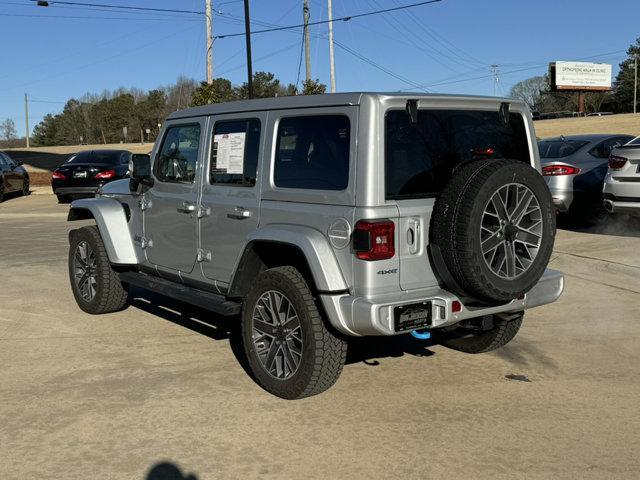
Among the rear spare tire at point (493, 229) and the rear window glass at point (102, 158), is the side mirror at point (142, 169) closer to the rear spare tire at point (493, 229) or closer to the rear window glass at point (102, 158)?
the rear spare tire at point (493, 229)

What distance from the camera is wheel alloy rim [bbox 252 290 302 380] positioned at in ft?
14.8

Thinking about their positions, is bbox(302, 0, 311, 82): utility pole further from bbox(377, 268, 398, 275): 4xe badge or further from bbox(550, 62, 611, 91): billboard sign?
bbox(550, 62, 611, 91): billboard sign

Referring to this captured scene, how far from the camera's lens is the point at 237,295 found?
16.2 feet

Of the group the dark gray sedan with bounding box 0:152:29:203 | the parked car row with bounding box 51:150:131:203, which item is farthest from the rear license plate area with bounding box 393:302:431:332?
the dark gray sedan with bounding box 0:152:29:203

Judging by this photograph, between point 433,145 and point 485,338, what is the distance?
1.81 meters

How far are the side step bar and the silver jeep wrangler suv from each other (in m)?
0.02

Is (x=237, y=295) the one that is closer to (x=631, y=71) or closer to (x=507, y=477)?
(x=507, y=477)

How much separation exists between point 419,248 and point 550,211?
0.87 m

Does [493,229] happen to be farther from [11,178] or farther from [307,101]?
[11,178]

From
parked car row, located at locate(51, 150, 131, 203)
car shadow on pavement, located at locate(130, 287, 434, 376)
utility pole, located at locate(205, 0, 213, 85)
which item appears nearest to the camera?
car shadow on pavement, located at locate(130, 287, 434, 376)

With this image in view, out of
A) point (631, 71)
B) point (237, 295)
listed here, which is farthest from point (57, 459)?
point (631, 71)

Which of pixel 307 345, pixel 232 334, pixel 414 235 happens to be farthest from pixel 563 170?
pixel 307 345

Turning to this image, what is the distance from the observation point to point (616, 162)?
10266 millimetres

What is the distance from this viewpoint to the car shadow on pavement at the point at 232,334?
5.55 metres
